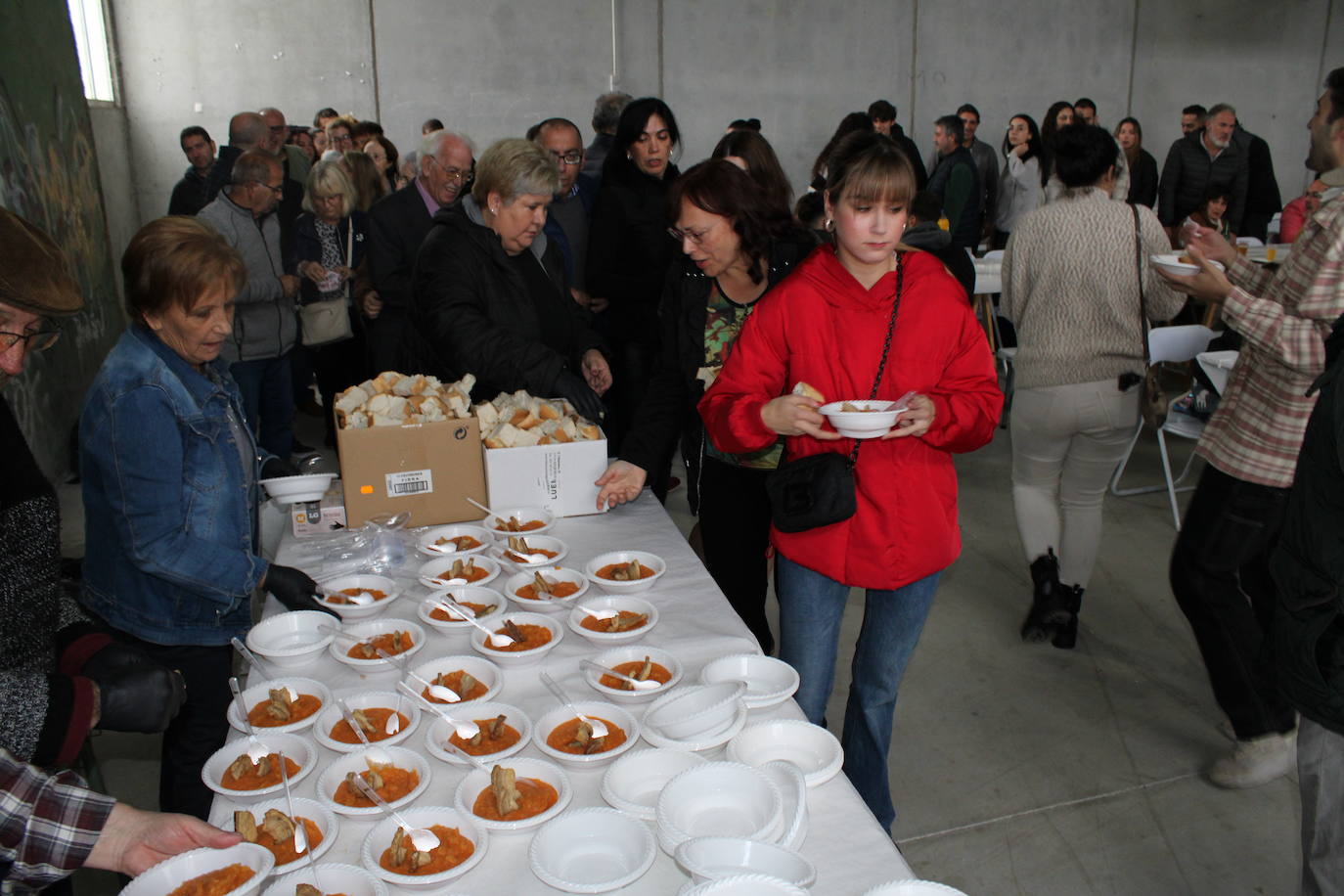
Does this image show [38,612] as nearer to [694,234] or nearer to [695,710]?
[695,710]

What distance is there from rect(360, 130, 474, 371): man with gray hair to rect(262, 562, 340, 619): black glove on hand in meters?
2.27

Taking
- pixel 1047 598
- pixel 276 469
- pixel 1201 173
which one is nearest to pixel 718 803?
pixel 276 469

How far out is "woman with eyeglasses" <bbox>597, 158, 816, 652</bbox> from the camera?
225 centimetres

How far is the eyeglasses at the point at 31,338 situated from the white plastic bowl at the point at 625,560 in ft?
3.38

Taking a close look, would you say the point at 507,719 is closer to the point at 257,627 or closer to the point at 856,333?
the point at 257,627

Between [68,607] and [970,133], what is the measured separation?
29.0 ft

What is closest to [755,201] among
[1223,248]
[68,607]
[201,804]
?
[1223,248]

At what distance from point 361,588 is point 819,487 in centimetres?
95

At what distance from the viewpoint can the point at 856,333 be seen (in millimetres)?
1922

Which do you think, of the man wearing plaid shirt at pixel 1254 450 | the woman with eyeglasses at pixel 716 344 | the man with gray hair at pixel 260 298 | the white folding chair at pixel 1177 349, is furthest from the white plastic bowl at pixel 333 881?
the white folding chair at pixel 1177 349

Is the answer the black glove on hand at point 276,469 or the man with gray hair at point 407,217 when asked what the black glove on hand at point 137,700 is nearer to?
the black glove on hand at point 276,469

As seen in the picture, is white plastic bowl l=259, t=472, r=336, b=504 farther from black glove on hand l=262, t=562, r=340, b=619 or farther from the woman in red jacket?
the woman in red jacket

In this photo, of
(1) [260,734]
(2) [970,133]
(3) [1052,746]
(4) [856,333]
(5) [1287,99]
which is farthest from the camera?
(5) [1287,99]

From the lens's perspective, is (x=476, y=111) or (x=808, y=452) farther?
(x=476, y=111)
